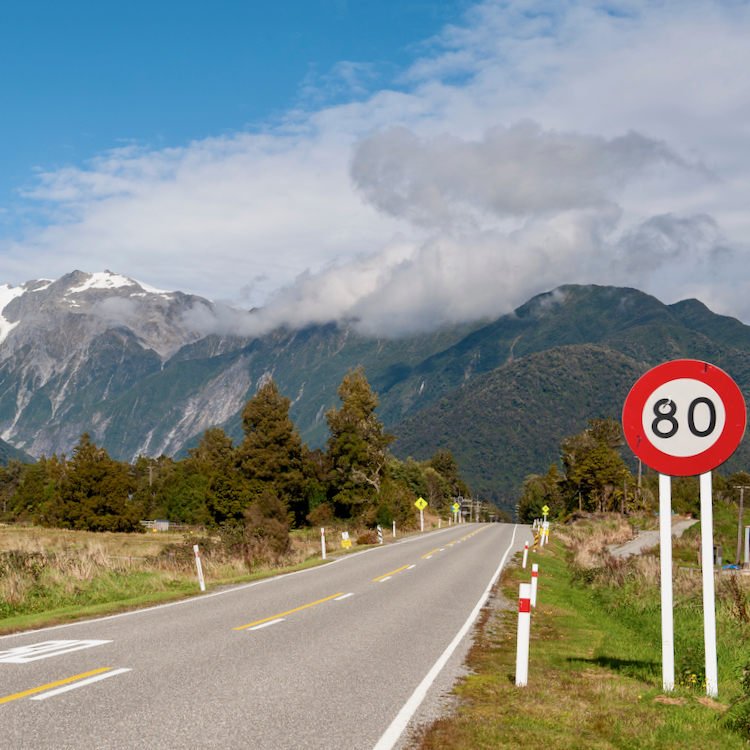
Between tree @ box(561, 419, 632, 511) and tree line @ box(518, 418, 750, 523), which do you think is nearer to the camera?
tree @ box(561, 419, 632, 511)

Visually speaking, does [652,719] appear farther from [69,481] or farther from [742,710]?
[69,481]

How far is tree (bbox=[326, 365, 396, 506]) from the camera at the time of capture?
65250mm

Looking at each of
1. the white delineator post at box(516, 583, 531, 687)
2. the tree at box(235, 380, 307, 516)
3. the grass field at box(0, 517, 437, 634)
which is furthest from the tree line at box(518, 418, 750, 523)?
the white delineator post at box(516, 583, 531, 687)

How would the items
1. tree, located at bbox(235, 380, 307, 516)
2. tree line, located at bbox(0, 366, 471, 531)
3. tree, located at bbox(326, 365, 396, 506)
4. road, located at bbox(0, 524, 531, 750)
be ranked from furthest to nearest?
tree, located at bbox(235, 380, 307, 516)
tree, located at bbox(326, 365, 396, 506)
tree line, located at bbox(0, 366, 471, 531)
road, located at bbox(0, 524, 531, 750)

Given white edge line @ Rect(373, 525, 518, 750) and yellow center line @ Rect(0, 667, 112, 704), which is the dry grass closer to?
white edge line @ Rect(373, 525, 518, 750)

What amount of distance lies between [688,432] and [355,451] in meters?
59.2

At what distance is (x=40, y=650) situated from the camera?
8789mm

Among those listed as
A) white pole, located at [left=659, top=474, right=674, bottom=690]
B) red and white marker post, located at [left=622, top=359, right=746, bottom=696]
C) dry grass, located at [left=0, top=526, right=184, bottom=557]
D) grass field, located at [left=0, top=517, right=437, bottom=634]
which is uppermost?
red and white marker post, located at [left=622, top=359, right=746, bottom=696]

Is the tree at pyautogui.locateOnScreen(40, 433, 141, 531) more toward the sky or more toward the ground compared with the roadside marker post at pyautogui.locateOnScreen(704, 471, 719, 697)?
more toward the ground

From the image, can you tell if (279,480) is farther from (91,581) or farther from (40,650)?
(40,650)

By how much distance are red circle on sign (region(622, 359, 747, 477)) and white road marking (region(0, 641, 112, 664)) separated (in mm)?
7128

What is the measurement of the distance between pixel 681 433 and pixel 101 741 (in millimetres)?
5542

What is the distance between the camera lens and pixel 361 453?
214 feet

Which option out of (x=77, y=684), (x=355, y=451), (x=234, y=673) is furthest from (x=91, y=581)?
(x=355, y=451)
